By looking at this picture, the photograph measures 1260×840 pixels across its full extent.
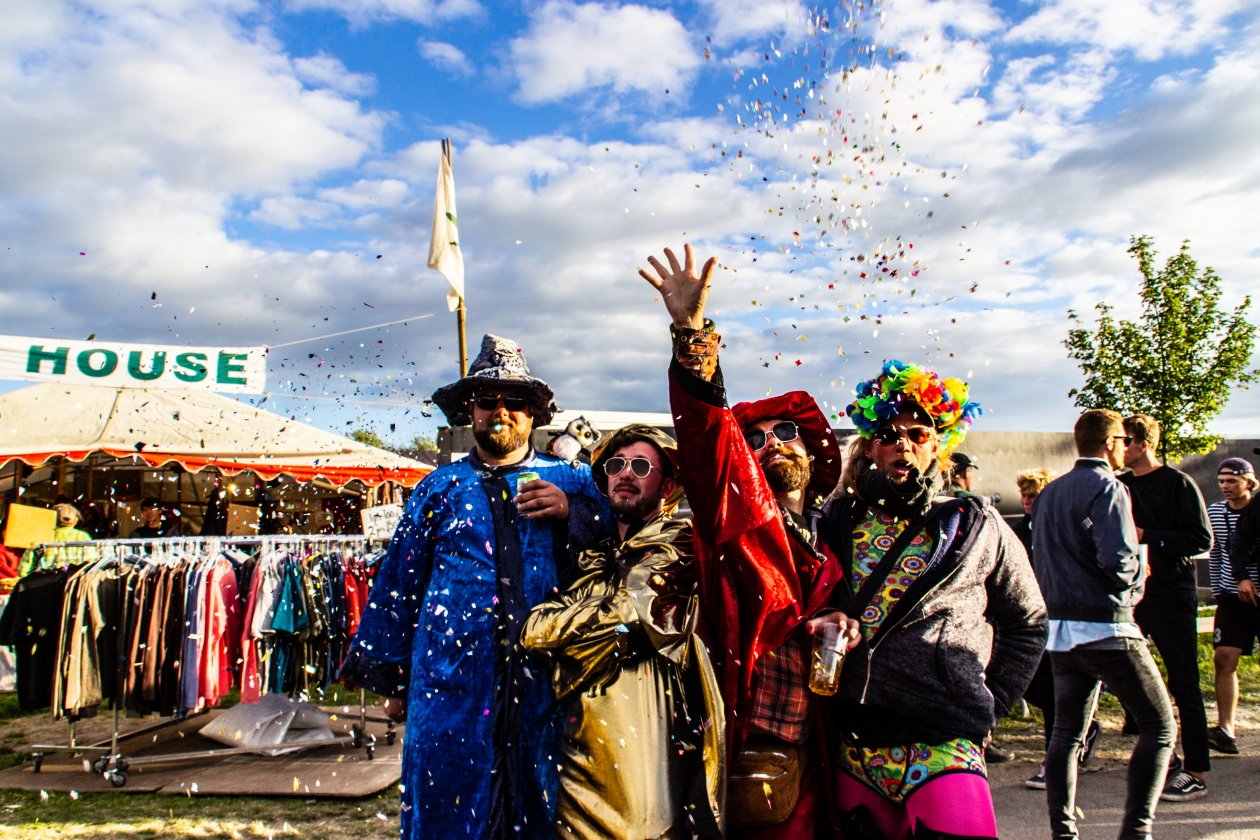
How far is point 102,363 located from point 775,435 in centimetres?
956

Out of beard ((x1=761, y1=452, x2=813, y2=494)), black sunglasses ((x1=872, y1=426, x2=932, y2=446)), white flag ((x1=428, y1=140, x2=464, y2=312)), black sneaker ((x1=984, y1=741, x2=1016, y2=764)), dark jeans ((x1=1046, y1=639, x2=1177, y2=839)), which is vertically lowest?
black sneaker ((x1=984, y1=741, x2=1016, y2=764))

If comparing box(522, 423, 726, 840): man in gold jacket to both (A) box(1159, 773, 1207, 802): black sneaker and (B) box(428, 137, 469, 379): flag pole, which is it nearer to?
(A) box(1159, 773, 1207, 802): black sneaker

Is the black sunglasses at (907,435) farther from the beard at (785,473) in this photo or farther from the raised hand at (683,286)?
the raised hand at (683,286)

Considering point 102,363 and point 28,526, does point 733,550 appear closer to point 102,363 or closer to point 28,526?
point 28,526

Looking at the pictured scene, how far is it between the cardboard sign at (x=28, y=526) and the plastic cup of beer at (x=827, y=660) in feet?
24.0

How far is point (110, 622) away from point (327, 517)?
24.1 feet

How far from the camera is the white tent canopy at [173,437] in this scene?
10.3 m

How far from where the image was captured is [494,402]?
127 inches

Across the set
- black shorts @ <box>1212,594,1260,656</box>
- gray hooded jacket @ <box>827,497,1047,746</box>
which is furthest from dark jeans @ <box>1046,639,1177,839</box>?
black shorts @ <box>1212,594,1260,656</box>

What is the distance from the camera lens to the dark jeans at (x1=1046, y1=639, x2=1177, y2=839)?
10.9 feet

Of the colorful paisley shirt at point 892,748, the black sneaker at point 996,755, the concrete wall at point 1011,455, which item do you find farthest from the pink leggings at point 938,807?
the concrete wall at point 1011,455

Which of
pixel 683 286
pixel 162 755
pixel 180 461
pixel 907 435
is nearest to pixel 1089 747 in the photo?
pixel 907 435

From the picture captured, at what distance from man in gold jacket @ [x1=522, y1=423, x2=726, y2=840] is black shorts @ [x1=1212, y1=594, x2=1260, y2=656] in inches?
199

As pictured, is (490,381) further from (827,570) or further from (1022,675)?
(1022,675)
